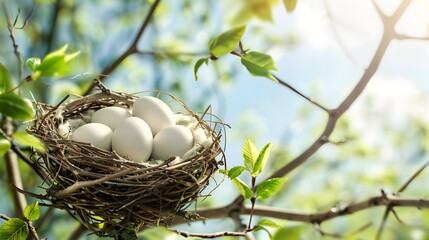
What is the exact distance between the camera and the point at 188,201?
84 centimetres

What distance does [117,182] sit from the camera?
78 cm

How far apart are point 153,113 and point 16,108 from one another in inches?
17.3

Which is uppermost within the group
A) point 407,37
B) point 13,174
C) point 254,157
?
point 407,37

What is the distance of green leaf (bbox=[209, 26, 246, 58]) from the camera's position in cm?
65

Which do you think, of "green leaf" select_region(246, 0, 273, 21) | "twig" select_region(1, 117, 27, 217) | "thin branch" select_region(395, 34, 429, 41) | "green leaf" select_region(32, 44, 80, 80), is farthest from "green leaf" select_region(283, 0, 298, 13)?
"twig" select_region(1, 117, 27, 217)

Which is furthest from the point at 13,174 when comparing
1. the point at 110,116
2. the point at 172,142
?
the point at 172,142

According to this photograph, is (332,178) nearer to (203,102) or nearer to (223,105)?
(203,102)

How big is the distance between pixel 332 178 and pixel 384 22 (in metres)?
2.92

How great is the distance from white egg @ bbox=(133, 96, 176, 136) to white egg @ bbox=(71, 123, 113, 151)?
0.07 m

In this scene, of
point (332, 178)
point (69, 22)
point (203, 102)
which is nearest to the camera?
point (203, 102)

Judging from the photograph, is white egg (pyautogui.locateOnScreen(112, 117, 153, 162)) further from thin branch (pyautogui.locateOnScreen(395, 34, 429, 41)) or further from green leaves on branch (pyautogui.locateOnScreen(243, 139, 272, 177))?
thin branch (pyautogui.locateOnScreen(395, 34, 429, 41))

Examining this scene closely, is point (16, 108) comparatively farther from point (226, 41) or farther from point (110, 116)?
point (110, 116)

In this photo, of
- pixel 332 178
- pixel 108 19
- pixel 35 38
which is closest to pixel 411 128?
pixel 332 178

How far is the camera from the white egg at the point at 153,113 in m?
0.95
